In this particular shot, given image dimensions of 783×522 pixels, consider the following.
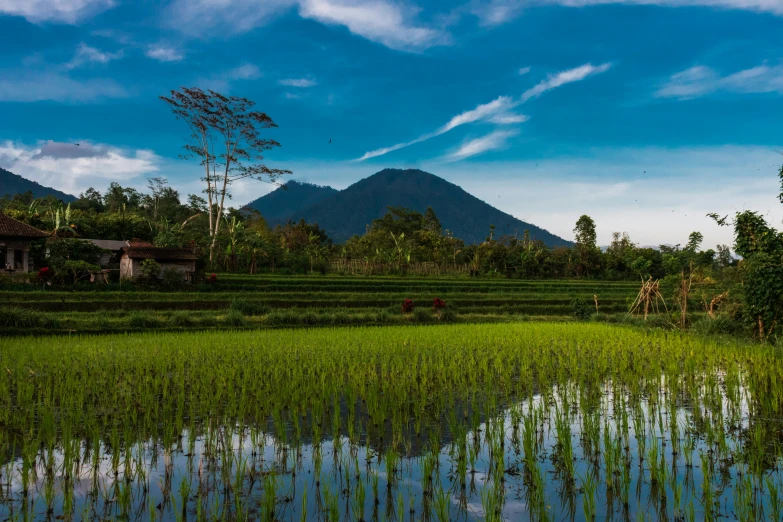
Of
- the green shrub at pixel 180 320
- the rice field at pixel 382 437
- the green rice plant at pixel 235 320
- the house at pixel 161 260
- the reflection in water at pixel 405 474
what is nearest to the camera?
the reflection in water at pixel 405 474

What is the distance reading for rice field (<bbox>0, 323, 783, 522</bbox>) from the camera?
12.3 ft

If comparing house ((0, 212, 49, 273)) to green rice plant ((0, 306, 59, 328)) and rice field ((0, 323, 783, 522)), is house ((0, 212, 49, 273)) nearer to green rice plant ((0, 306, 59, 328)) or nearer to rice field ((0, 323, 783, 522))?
green rice plant ((0, 306, 59, 328))

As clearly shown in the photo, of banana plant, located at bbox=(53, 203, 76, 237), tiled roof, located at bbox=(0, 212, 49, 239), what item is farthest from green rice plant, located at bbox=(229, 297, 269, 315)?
banana plant, located at bbox=(53, 203, 76, 237)

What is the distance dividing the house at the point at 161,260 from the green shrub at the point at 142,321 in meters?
9.31

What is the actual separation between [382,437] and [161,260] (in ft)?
77.4

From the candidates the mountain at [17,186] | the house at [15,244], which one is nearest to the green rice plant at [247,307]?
the house at [15,244]

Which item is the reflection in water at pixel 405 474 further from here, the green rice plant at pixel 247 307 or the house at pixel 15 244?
the house at pixel 15 244

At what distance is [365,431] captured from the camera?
5.45m

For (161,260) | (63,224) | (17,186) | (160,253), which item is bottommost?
(161,260)

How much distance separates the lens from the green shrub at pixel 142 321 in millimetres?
15516

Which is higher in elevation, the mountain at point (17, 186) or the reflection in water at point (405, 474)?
the mountain at point (17, 186)

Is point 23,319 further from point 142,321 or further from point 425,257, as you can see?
point 425,257

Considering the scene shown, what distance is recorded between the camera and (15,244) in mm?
25328

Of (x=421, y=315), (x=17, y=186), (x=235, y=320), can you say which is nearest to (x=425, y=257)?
(x=421, y=315)
